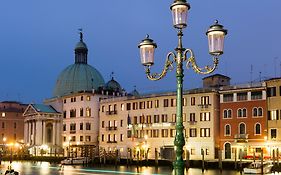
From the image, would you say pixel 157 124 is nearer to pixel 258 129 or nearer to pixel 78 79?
pixel 258 129

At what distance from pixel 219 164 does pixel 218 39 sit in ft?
139

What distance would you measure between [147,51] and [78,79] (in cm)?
8759

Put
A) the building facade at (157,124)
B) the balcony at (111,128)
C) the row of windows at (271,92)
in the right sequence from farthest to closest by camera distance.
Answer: the balcony at (111,128) < the building facade at (157,124) < the row of windows at (271,92)

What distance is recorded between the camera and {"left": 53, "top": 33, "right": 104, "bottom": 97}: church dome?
102688 mm

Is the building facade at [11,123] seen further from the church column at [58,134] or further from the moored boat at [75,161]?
the moored boat at [75,161]

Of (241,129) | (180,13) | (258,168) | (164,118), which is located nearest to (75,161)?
(164,118)

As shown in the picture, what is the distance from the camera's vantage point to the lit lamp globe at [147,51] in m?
17.1

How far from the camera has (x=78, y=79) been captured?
341 ft

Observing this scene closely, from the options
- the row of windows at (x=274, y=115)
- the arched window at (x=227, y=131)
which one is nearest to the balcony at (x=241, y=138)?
the arched window at (x=227, y=131)

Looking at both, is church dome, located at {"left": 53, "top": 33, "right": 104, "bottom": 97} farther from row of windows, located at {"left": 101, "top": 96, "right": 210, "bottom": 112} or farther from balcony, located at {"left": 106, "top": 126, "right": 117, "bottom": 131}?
balcony, located at {"left": 106, "top": 126, "right": 117, "bottom": 131}

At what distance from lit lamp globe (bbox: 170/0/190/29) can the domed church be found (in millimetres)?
68996

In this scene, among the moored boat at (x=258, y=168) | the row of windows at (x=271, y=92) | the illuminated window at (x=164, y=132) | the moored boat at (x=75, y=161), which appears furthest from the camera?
the moored boat at (x=75, y=161)

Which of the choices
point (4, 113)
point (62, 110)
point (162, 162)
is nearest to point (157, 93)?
point (162, 162)

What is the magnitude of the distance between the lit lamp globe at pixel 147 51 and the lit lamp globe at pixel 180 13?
175 cm
